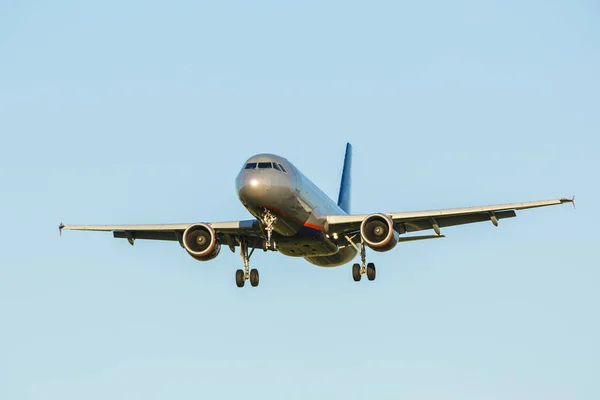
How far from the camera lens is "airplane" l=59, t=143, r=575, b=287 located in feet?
161

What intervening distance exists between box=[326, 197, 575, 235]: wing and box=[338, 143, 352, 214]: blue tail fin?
15.8 meters

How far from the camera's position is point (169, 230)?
182 feet

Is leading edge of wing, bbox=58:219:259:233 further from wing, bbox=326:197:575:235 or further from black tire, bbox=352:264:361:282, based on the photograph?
→ black tire, bbox=352:264:361:282

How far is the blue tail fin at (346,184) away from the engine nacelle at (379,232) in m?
18.0

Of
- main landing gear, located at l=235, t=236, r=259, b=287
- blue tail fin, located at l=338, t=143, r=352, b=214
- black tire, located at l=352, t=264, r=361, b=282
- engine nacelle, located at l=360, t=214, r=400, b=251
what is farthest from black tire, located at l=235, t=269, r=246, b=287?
blue tail fin, located at l=338, t=143, r=352, b=214

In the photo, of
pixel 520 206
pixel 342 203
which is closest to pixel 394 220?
pixel 520 206

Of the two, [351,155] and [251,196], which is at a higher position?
[351,155]

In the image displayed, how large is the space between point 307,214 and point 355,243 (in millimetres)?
5012

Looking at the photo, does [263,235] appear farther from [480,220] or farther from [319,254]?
[480,220]

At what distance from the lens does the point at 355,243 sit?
55688 mm

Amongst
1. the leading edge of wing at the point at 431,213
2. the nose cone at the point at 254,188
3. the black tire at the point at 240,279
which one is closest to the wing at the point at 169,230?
the black tire at the point at 240,279

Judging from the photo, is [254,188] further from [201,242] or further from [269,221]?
[201,242]

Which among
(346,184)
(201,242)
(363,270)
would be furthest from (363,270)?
(346,184)

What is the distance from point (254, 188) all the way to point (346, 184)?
85.0 feet
